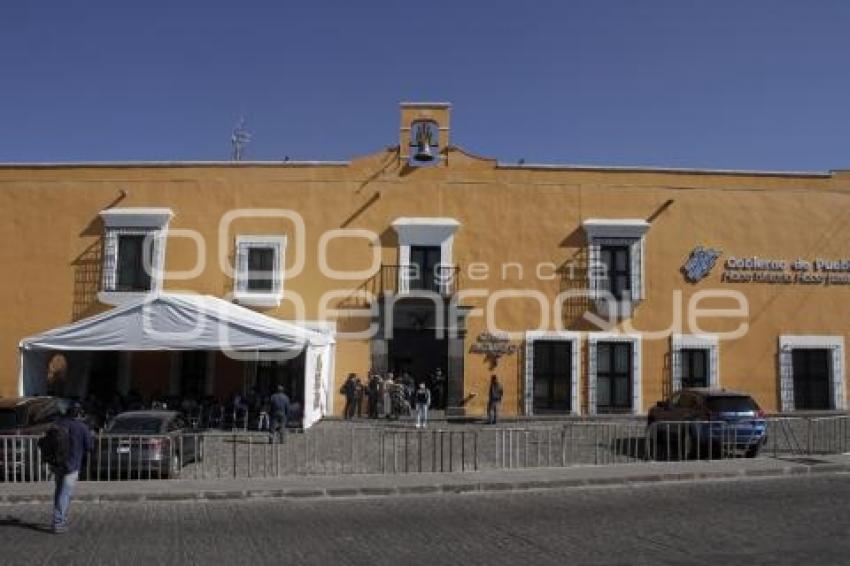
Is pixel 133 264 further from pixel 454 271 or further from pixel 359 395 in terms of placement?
pixel 454 271

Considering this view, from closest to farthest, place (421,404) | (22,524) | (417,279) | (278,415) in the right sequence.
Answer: (22,524) < (278,415) < (421,404) < (417,279)

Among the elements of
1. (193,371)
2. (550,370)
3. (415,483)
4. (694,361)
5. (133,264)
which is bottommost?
(415,483)

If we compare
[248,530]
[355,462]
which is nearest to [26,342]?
[355,462]

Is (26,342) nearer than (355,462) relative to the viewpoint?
No

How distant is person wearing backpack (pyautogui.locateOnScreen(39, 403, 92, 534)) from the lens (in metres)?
11.2

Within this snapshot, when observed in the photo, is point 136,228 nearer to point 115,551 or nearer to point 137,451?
point 137,451

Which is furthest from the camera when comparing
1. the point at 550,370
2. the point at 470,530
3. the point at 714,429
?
the point at 550,370

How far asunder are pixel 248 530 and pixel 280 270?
16.1 meters

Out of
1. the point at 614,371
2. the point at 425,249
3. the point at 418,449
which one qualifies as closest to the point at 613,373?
the point at 614,371

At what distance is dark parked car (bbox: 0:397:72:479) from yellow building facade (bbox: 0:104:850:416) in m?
9.90

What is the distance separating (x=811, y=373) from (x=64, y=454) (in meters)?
23.7

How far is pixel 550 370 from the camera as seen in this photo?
27.3m

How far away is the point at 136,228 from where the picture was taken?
27078 millimetres

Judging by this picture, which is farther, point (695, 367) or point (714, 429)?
point (695, 367)
